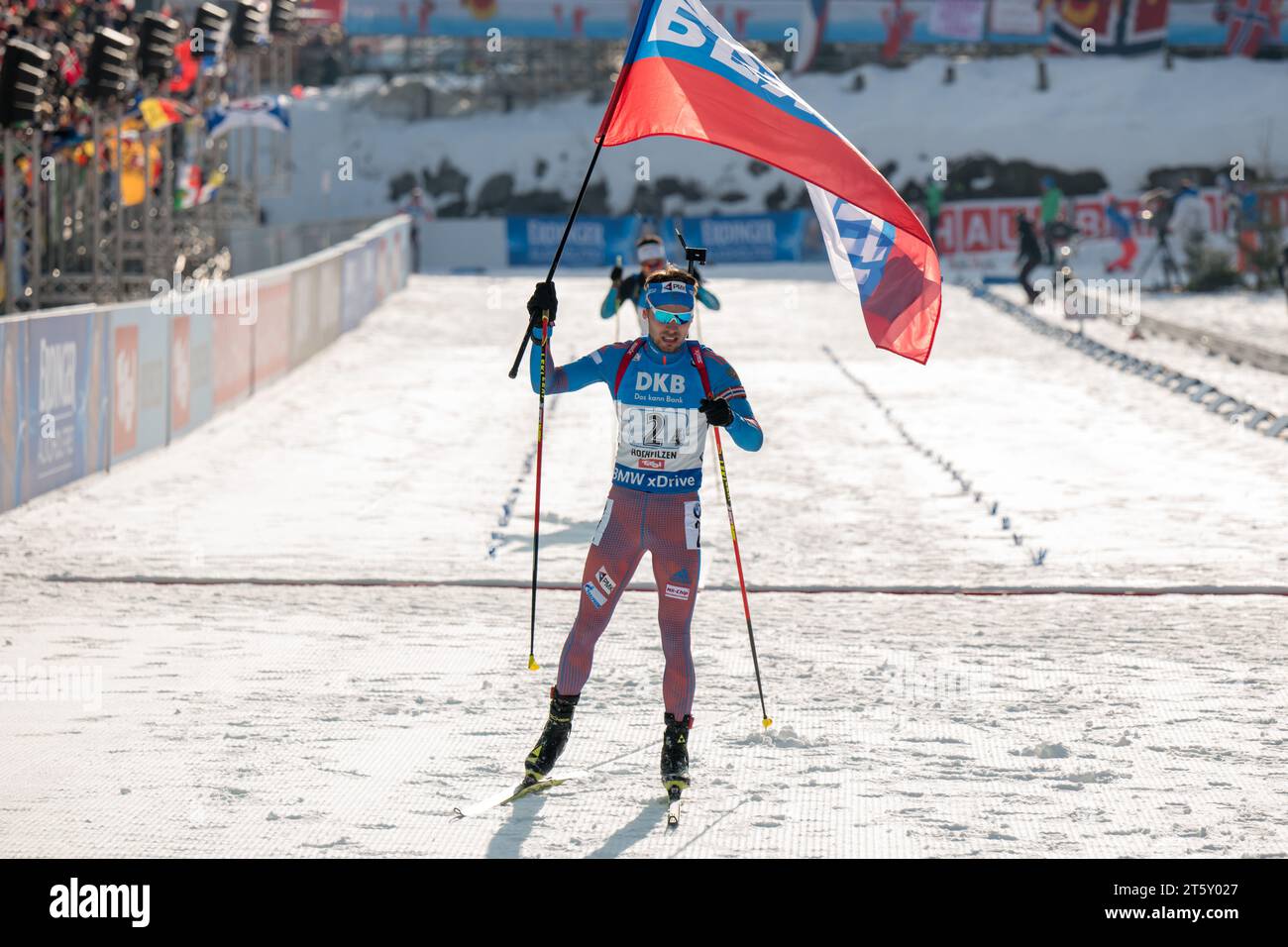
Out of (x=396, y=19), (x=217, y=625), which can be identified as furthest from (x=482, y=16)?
(x=217, y=625)

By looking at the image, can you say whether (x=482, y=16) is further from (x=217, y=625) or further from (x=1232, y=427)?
(x=217, y=625)

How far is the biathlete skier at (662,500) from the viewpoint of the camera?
22.6ft

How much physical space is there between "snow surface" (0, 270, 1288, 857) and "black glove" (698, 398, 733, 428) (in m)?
1.51

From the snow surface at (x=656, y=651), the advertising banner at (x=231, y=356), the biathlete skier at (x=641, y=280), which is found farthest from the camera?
the advertising banner at (x=231, y=356)

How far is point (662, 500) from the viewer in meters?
6.91

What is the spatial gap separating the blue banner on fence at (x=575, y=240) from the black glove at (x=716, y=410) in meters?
36.2

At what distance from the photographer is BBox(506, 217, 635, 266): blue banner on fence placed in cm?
4306

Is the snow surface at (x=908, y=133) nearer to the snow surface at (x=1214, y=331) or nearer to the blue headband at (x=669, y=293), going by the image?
the snow surface at (x=1214, y=331)

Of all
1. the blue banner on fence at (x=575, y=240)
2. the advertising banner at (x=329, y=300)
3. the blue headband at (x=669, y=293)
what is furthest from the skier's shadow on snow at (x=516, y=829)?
the blue banner on fence at (x=575, y=240)

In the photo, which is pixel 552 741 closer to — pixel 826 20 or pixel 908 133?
pixel 908 133

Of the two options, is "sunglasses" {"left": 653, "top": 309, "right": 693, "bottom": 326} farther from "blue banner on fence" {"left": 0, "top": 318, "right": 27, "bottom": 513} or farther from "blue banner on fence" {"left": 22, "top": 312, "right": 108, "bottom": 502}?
"blue banner on fence" {"left": 22, "top": 312, "right": 108, "bottom": 502}

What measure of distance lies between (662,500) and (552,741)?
41.8 inches

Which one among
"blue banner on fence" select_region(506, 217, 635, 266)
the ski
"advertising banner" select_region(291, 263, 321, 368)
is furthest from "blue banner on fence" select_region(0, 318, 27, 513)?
"blue banner on fence" select_region(506, 217, 635, 266)
